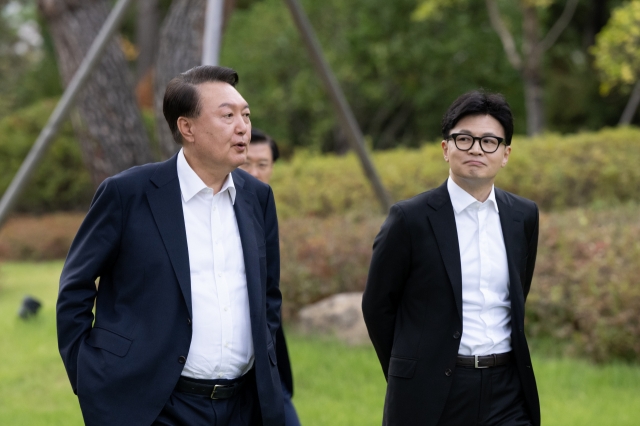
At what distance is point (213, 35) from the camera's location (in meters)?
6.19

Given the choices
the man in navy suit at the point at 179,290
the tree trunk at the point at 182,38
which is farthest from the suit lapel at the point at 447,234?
the tree trunk at the point at 182,38

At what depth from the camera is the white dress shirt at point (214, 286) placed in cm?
274

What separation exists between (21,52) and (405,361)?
2977cm

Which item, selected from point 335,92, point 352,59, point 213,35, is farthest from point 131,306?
point 352,59

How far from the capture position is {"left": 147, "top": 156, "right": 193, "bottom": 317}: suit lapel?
2.69 metres

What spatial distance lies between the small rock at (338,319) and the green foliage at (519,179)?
112 inches

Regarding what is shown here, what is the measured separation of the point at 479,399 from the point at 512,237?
2.06ft

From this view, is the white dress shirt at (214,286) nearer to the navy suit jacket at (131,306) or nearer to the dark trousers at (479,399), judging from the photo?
the navy suit jacket at (131,306)

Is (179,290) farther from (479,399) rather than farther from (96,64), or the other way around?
(96,64)

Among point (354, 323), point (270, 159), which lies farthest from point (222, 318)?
point (354, 323)

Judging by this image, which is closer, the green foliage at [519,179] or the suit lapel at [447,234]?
the suit lapel at [447,234]

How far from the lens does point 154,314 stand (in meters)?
2.70

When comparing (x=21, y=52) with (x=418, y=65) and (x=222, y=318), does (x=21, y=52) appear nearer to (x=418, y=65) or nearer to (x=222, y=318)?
(x=418, y=65)

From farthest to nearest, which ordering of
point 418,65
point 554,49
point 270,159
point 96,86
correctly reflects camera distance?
point 554,49 → point 418,65 → point 96,86 → point 270,159
